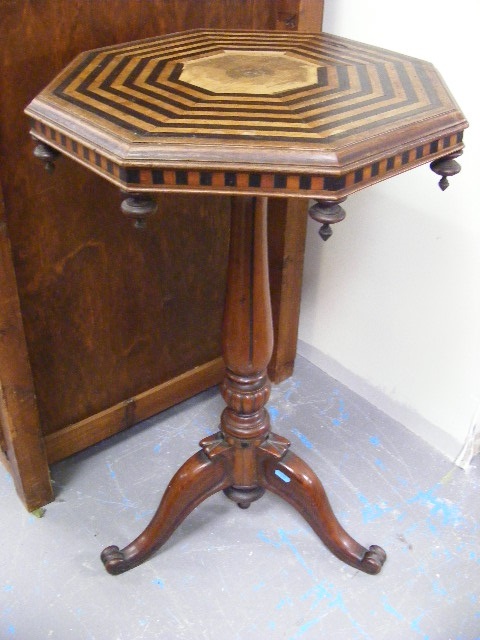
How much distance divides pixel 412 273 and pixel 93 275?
669 mm

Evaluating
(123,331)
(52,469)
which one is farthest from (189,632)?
(123,331)

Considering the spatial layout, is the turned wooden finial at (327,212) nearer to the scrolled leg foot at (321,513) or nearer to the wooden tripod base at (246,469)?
the wooden tripod base at (246,469)

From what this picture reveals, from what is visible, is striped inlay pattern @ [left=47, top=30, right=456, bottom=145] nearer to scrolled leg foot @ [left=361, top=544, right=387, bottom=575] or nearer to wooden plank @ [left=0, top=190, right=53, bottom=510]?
wooden plank @ [left=0, top=190, right=53, bottom=510]

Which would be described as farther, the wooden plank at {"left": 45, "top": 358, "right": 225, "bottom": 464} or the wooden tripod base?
the wooden plank at {"left": 45, "top": 358, "right": 225, "bottom": 464}

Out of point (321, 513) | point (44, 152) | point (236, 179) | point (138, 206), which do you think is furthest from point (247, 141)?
point (321, 513)

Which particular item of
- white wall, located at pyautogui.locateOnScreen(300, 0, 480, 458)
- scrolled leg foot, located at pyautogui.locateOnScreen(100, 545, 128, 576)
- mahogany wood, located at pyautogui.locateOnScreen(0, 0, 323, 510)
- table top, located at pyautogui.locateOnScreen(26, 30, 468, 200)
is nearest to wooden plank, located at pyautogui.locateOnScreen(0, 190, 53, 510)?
mahogany wood, located at pyautogui.locateOnScreen(0, 0, 323, 510)

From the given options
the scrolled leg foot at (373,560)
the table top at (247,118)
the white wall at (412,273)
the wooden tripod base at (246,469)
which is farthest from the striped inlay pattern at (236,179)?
the scrolled leg foot at (373,560)

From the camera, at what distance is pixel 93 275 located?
1333mm

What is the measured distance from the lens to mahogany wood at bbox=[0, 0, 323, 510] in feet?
3.62

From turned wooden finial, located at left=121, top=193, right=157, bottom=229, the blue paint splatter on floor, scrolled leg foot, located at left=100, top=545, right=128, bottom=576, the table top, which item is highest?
the table top

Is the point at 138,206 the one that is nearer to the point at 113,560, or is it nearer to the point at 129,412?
the point at 113,560

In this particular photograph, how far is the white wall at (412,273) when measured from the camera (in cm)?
125

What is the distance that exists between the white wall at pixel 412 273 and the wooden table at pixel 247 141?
0.24m

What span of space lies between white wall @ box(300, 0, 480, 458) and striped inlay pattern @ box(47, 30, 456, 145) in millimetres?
230
